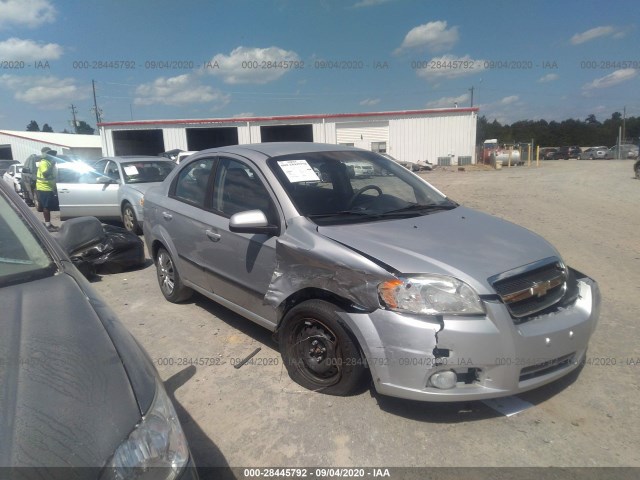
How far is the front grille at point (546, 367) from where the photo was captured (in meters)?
2.60

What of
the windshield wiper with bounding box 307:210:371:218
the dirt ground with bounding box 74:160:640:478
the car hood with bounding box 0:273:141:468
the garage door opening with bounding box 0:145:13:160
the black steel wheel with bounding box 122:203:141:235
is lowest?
the dirt ground with bounding box 74:160:640:478

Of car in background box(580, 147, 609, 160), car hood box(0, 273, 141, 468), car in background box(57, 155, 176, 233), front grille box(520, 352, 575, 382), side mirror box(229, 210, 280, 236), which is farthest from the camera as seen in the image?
car in background box(580, 147, 609, 160)

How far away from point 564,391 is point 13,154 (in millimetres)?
50442

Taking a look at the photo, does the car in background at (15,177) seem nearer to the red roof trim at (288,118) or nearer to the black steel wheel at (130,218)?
the black steel wheel at (130,218)

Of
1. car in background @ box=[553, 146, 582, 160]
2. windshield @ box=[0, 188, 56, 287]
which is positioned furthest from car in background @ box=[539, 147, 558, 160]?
windshield @ box=[0, 188, 56, 287]

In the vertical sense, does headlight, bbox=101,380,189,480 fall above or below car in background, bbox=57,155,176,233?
below

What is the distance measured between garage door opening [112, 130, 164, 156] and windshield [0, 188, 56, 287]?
34936mm

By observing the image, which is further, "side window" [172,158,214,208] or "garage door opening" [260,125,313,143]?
"garage door opening" [260,125,313,143]

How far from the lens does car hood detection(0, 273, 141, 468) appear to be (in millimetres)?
1308

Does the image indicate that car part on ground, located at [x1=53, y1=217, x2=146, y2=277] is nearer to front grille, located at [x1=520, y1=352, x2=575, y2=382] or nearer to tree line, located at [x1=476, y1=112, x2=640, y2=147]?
front grille, located at [x1=520, y1=352, x2=575, y2=382]

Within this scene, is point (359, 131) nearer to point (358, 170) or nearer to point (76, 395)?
point (358, 170)

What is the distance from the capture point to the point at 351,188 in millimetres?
3791

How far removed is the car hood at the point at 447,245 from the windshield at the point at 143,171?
7.25 meters

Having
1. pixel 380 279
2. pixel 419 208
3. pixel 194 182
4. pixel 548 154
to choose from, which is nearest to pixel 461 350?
pixel 380 279
